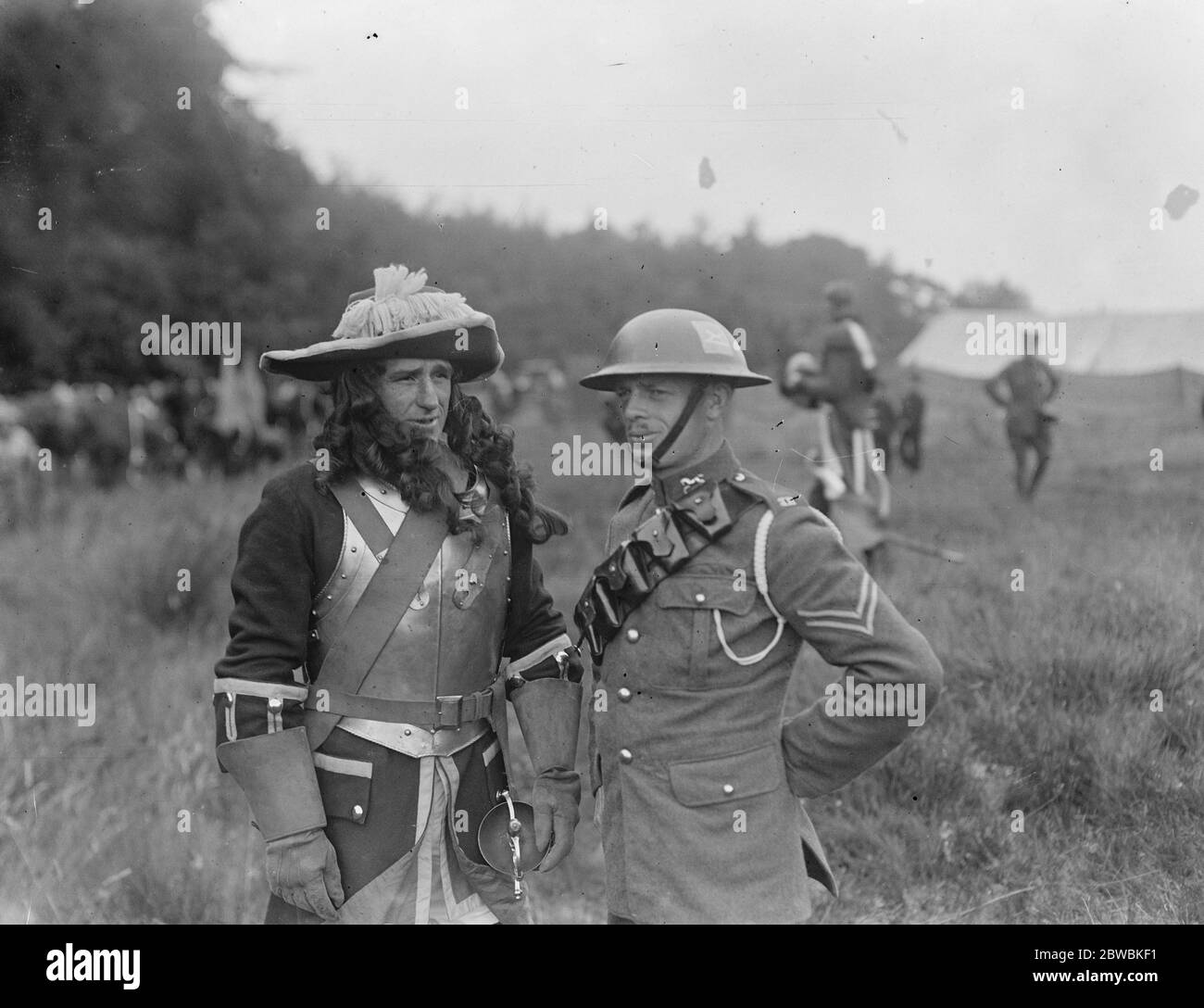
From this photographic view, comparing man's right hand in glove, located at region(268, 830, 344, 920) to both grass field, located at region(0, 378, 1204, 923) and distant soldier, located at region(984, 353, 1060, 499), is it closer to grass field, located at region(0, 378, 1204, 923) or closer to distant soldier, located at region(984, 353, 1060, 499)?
grass field, located at region(0, 378, 1204, 923)

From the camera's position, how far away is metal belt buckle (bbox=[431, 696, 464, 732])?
9.22 ft

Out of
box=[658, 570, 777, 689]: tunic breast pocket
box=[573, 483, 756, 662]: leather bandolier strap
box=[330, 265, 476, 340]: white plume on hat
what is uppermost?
box=[330, 265, 476, 340]: white plume on hat

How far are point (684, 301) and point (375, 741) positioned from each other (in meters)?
4.04

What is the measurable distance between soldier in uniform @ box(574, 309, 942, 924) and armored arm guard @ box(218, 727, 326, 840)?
773 millimetres

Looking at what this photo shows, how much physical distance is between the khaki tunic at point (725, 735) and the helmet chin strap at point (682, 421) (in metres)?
0.08


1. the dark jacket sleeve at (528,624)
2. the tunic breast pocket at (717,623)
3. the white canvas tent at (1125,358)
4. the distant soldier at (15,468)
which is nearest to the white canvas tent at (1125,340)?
the white canvas tent at (1125,358)

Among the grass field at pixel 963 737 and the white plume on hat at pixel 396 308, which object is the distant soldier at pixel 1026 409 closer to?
the grass field at pixel 963 737

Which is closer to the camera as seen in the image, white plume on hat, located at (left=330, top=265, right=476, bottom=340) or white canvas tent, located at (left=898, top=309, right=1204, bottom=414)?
white plume on hat, located at (left=330, top=265, right=476, bottom=340)

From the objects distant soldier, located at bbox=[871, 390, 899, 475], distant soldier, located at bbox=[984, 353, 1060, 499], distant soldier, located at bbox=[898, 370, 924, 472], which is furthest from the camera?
distant soldier, located at bbox=[871, 390, 899, 475]

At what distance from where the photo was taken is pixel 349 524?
278 centimetres

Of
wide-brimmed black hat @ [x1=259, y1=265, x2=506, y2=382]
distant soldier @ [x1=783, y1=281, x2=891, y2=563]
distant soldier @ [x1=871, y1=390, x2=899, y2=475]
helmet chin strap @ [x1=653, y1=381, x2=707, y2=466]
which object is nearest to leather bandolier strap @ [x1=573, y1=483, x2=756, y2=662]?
helmet chin strap @ [x1=653, y1=381, x2=707, y2=466]

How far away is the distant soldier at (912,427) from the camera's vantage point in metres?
6.14

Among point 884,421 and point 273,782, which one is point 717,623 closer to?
point 273,782
